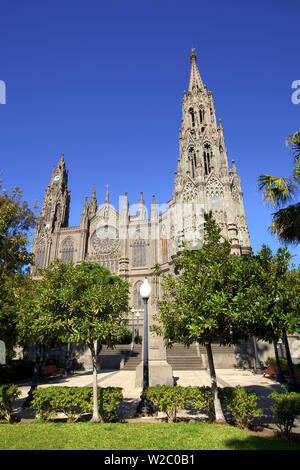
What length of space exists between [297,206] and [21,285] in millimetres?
12664

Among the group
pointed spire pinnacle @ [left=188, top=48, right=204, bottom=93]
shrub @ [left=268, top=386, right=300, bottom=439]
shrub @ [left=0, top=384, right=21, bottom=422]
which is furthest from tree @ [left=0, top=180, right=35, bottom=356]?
pointed spire pinnacle @ [left=188, top=48, right=204, bottom=93]

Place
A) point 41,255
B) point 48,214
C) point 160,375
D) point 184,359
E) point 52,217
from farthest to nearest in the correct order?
1. point 48,214
2. point 52,217
3. point 41,255
4. point 184,359
5. point 160,375

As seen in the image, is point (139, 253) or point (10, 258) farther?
point (139, 253)

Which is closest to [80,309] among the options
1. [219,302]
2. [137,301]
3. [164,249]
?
[219,302]

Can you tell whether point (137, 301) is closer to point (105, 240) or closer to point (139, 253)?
point (139, 253)

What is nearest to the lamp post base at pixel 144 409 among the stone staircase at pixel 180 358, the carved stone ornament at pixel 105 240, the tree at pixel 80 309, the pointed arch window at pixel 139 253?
the tree at pixel 80 309

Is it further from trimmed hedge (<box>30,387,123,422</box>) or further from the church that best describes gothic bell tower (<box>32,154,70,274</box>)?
trimmed hedge (<box>30,387,123,422</box>)

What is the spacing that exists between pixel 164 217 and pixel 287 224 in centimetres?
3609

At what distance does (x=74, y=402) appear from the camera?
7.20 metres

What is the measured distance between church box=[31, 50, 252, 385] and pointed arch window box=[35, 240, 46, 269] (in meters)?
0.04

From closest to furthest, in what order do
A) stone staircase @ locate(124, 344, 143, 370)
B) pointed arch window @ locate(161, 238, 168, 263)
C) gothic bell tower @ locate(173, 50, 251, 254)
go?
stone staircase @ locate(124, 344, 143, 370) < gothic bell tower @ locate(173, 50, 251, 254) < pointed arch window @ locate(161, 238, 168, 263)

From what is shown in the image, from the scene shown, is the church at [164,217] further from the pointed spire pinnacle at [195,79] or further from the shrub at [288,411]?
the shrub at [288,411]

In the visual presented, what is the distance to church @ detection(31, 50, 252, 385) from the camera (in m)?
34.4

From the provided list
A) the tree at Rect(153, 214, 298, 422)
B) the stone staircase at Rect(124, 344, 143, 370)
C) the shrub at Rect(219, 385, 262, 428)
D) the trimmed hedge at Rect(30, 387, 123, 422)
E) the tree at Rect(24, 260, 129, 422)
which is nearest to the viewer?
the tree at Rect(153, 214, 298, 422)
